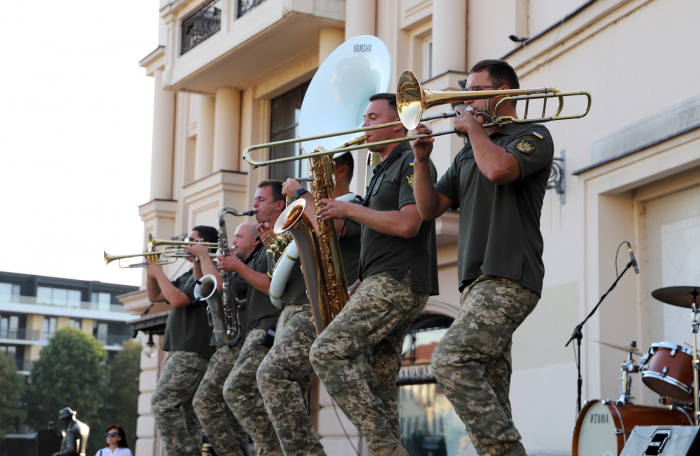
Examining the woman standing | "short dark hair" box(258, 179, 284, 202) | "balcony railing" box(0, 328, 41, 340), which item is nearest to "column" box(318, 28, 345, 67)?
the woman standing

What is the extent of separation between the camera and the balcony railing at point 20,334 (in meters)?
73.7

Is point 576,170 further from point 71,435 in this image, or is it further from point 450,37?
point 71,435

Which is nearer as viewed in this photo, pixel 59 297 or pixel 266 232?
pixel 266 232

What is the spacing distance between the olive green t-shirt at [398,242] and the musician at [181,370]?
3102mm

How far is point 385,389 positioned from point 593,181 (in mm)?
4941

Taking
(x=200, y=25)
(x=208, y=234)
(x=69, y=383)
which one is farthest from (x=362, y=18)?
(x=69, y=383)

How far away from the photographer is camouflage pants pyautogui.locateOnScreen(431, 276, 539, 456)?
4.09 meters

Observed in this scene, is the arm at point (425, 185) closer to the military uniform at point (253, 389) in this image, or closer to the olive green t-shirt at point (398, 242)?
the olive green t-shirt at point (398, 242)

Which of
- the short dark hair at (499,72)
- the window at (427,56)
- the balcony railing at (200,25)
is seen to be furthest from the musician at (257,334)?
the balcony railing at (200,25)

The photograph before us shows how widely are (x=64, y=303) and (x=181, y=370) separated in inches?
2921

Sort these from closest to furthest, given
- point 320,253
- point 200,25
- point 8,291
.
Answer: point 320,253 < point 200,25 < point 8,291

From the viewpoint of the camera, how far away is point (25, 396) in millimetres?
A: 57344

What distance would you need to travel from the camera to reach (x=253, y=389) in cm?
666

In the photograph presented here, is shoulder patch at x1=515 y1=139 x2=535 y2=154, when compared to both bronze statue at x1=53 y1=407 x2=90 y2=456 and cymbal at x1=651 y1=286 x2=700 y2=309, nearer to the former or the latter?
cymbal at x1=651 y1=286 x2=700 y2=309
